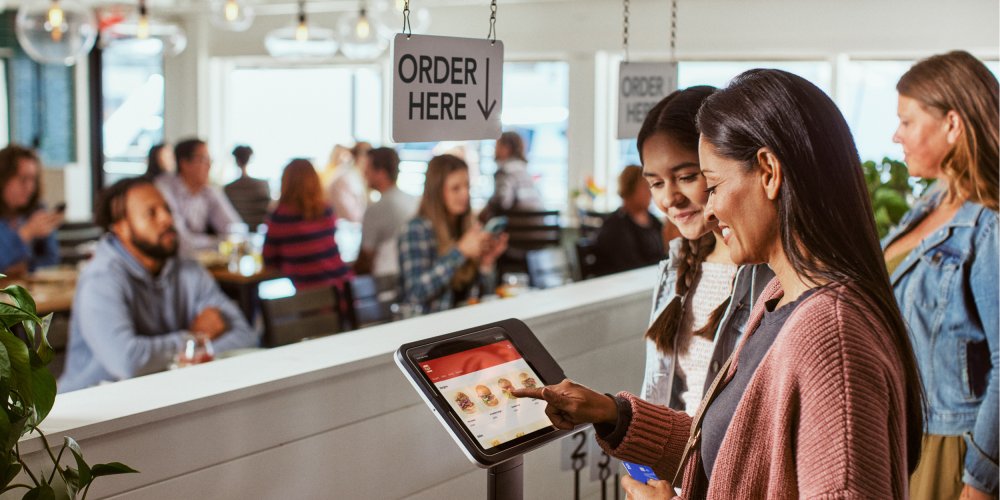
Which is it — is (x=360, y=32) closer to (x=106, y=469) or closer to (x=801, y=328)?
(x=106, y=469)

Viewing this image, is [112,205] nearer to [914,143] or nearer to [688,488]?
[914,143]

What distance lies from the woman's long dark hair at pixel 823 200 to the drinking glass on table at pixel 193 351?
2.12 m

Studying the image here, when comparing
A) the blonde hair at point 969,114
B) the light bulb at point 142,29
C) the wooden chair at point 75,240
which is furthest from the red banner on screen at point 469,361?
the wooden chair at point 75,240

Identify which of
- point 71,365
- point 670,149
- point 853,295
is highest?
point 670,149

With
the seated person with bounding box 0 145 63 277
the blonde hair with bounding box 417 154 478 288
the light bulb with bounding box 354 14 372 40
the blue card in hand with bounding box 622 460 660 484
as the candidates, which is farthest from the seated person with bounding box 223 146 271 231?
A: the blue card in hand with bounding box 622 460 660 484

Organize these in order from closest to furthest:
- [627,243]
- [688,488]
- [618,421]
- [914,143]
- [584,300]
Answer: [688,488] < [618,421] < [914,143] < [584,300] < [627,243]

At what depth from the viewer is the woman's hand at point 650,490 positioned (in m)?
1.34

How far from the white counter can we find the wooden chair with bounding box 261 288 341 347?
1.19 m

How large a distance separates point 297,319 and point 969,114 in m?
2.30

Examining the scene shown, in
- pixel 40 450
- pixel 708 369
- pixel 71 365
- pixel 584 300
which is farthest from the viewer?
pixel 71 365

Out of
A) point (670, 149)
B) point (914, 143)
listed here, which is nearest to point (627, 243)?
point (914, 143)

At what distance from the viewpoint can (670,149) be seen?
1.82 meters

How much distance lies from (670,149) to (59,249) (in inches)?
227

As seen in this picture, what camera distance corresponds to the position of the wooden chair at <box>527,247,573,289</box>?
5180mm
